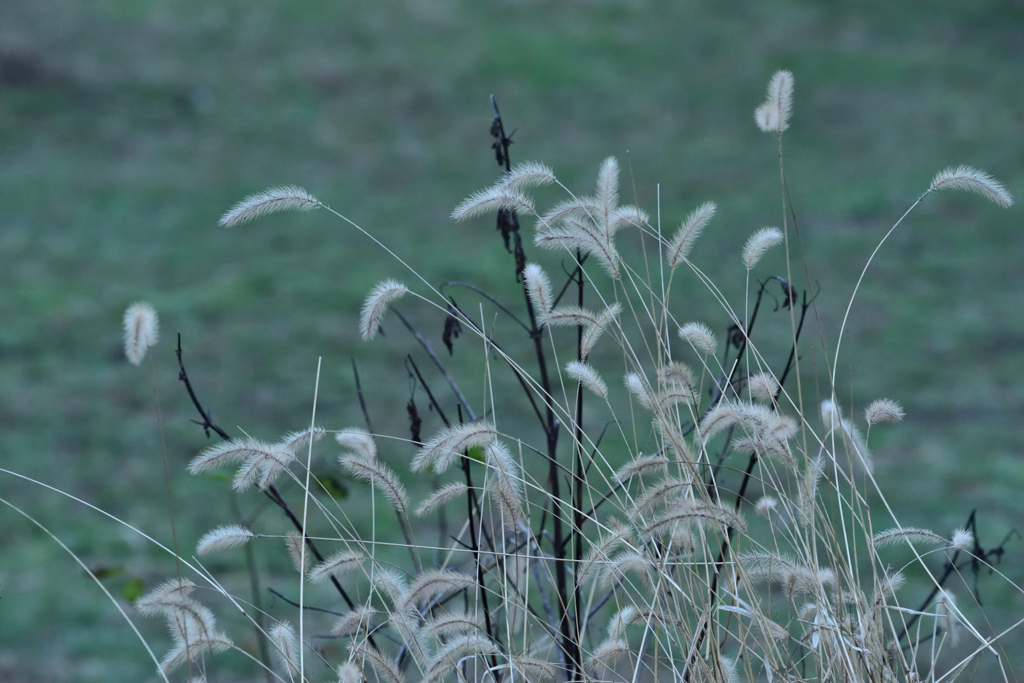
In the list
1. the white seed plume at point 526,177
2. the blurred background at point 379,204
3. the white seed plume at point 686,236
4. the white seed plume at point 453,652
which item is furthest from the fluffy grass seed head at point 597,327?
the blurred background at point 379,204

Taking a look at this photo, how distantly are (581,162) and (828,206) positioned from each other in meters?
2.28

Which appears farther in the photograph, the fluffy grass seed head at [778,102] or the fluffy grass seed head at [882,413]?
the fluffy grass seed head at [778,102]

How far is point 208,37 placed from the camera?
1114 cm

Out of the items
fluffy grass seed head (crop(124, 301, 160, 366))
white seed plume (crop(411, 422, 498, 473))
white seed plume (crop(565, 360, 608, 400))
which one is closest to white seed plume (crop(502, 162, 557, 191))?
white seed plume (crop(565, 360, 608, 400))

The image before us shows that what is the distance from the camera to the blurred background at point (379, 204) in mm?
4375

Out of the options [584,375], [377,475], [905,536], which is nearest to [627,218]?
[584,375]

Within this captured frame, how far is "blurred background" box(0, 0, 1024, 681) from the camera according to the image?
4375 millimetres

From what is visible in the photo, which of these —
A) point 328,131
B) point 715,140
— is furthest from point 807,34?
point 328,131

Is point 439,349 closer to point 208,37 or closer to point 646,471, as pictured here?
point 646,471

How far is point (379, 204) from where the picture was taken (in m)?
8.04

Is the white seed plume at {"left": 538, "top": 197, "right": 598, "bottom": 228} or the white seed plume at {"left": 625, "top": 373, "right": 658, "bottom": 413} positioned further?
the white seed plume at {"left": 538, "top": 197, "right": 598, "bottom": 228}

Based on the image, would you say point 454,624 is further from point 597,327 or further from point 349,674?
point 597,327

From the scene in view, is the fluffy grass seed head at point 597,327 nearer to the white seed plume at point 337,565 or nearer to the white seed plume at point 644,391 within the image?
the white seed plume at point 644,391

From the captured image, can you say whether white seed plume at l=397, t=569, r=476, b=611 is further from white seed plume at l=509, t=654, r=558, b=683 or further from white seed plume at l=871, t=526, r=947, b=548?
white seed plume at l=871, t=526, r=947, b=548
